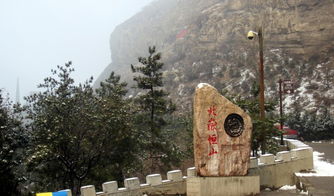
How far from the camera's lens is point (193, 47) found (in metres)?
65.7

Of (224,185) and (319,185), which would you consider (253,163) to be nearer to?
(224,185)

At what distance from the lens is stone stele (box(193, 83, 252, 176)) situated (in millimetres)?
12742

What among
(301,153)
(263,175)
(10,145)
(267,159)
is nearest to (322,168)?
(301,153)

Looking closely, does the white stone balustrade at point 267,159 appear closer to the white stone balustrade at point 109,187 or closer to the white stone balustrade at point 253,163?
the white stone balustrade at point 253,163

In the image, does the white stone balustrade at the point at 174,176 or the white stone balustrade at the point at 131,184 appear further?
the white stone balustrade at the point at 174,176

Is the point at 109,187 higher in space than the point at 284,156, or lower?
lower

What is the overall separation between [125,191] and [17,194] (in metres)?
8.82

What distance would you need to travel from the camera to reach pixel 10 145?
18.0 metres

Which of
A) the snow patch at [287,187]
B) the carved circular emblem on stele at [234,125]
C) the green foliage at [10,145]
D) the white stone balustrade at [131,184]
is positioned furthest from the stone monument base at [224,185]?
the green foliage at [10,145]

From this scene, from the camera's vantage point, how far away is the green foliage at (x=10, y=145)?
57.0 ft

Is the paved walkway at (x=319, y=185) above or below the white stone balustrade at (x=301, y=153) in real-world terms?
below

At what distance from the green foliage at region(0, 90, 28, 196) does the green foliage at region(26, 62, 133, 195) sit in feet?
2.43

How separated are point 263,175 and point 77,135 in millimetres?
8662

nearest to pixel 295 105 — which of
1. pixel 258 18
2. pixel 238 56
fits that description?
pixel 238 56
